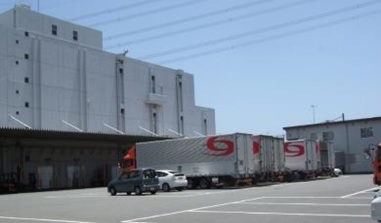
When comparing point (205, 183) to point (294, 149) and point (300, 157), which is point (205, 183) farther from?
point (300, 157)

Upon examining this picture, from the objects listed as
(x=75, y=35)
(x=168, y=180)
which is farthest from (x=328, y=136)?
(x=168, y=180)

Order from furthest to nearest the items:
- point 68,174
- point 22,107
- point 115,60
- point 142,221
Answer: point 115,60, point 68,174, point 22,107, point 142,221

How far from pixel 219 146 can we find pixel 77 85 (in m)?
22.4

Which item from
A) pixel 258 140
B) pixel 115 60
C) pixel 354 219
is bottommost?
pixel 354 219

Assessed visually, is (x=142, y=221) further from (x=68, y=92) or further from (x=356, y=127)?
(x=356, y=127)

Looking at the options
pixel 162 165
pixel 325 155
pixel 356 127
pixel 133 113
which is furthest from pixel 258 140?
pixel 356 127

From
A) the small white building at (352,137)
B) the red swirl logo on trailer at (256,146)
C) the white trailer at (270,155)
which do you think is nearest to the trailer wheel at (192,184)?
the red swirl logo on trailer at (256,146)

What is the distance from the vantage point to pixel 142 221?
17672 millimetres

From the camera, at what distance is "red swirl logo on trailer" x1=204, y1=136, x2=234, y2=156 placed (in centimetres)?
4034

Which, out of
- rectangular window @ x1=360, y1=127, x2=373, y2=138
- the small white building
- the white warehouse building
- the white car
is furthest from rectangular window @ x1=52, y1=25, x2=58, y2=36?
rectangular window @ x1=360, y1=127, x2=373, y2=138

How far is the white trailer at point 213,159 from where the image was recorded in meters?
40.2

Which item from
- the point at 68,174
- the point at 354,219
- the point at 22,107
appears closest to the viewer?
the point at 354,219

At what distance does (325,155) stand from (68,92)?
27535 mm

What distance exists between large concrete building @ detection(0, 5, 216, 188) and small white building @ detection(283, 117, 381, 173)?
21.5 meters
